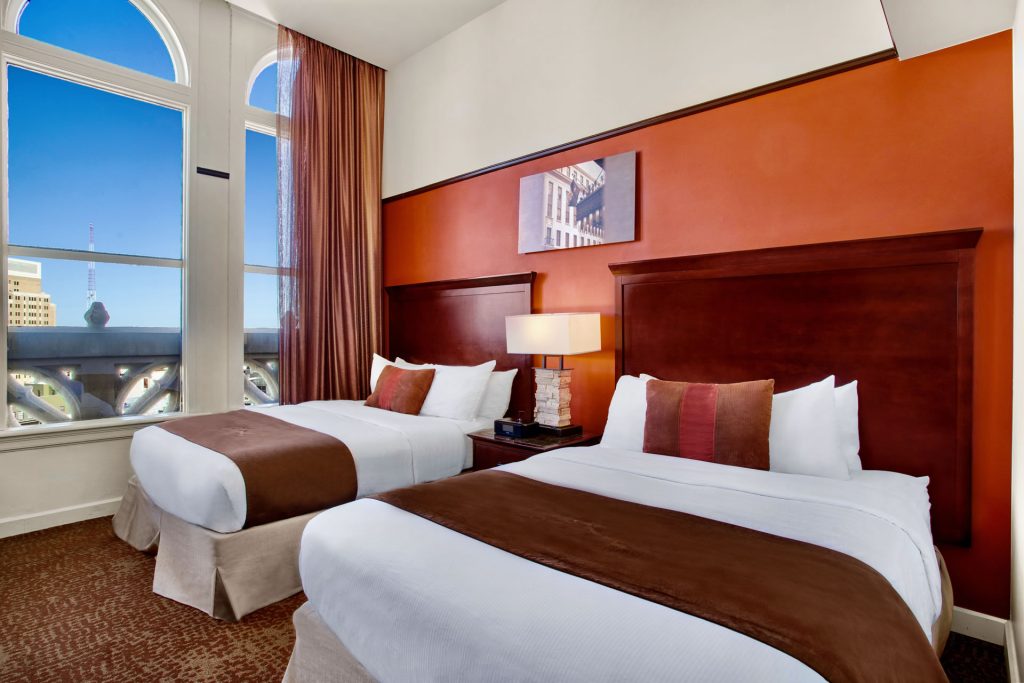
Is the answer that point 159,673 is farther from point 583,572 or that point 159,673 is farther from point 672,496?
point 672,496

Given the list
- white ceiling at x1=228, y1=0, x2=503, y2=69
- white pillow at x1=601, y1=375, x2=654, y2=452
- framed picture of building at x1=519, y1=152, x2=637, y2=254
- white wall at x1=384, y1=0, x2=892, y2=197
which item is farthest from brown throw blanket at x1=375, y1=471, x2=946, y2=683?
white ceiling at x1=228, y1=0, x2=503, y2=69

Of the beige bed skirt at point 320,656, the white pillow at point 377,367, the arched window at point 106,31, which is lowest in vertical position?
the beige bed skirt at point 320,656

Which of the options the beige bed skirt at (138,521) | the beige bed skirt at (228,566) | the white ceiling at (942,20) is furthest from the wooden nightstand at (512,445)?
the white ceiling at (942,20)

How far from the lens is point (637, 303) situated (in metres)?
3.06

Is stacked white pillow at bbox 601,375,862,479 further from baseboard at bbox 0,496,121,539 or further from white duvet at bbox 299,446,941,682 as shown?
baseboard at bbox 0,496,121,539

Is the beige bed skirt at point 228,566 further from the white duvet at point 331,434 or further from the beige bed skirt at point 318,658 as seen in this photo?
the beige bed skirt at point 318,658

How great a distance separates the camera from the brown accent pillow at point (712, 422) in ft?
7.16

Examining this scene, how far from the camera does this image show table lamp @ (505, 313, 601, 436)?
119 inches

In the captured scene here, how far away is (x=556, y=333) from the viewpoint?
303cm

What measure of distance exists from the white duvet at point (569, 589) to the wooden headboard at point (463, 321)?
1761 millimetres

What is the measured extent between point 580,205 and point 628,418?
146cm

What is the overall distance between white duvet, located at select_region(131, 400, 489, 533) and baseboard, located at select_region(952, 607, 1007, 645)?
7.75 feet

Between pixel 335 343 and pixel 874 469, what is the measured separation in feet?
12.5

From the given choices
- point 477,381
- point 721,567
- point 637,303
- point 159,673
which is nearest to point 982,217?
point 637,303
